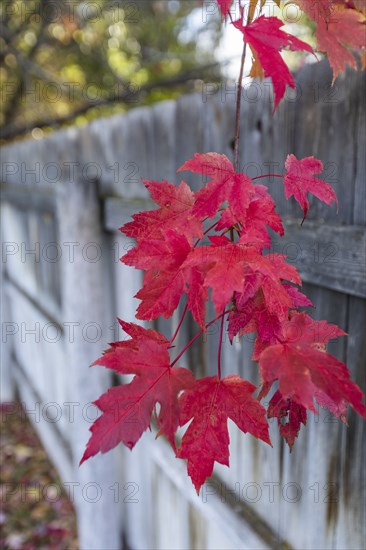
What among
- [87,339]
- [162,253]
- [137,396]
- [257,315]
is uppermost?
[162,253]

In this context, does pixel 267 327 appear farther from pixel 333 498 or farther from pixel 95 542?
pixel 95 542

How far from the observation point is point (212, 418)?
0.82 metres

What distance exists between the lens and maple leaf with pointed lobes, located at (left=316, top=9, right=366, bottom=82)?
0.90 metres

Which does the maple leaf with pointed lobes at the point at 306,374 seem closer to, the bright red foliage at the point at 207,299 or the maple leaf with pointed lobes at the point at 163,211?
the bright red foliage at the point at 207,299

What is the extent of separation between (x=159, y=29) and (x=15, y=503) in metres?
5.55

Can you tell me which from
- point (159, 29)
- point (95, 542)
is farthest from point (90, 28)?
point (95, 542)

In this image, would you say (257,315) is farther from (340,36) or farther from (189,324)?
(189,324)

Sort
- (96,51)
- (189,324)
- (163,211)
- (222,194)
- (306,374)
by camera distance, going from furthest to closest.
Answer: (96,51) < (189,324) < (163,211) < (222,194) < (306,374)

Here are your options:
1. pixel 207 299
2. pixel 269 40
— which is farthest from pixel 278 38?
pixel 207 299

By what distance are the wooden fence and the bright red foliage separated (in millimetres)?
305

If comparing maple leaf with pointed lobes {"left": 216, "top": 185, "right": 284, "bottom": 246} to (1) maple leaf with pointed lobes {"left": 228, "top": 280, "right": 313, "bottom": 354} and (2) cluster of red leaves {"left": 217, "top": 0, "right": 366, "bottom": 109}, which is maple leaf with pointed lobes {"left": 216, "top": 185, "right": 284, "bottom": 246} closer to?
(1) maple leaf with pointed lobes {"left": 228, "top": 280, "right": 313, "bottom": 354}

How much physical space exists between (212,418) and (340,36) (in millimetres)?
760

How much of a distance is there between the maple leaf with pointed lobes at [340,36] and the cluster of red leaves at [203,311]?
0.23m

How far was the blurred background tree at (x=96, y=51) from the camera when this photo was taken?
5.11 metres
